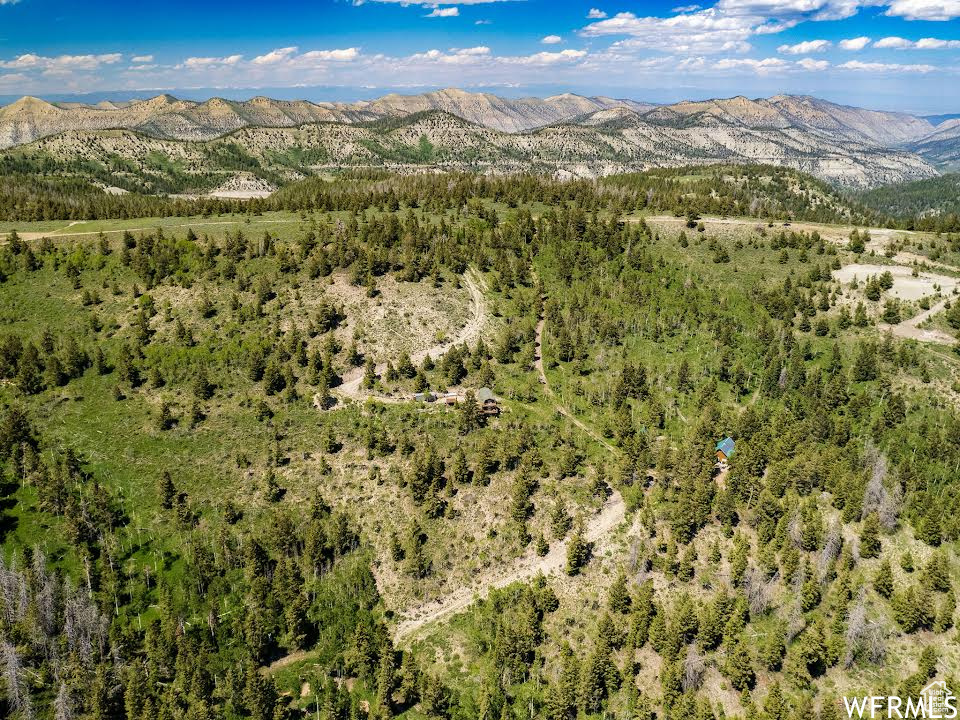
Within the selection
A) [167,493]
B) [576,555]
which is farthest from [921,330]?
[167,493]

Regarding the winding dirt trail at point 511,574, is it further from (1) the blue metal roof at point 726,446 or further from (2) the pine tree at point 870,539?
(2) the pine tree at point 870,539

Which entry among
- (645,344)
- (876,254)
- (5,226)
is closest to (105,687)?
(645,344)

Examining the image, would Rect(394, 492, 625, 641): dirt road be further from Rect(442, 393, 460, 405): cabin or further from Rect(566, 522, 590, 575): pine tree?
Rect(442, 393, 460, 405): cabin

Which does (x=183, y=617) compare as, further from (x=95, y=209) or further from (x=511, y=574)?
(x=95, y=209)

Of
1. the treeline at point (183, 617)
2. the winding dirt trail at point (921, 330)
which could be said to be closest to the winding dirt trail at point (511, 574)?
the treeline at point (183, 617)

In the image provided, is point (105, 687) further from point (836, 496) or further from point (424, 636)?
point (836, 496)

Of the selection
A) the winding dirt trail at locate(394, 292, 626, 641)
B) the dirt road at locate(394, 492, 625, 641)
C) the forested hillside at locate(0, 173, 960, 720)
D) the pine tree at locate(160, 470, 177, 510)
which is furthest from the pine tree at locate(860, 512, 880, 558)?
the pine tree at locate(160, 470, 177, 510)
